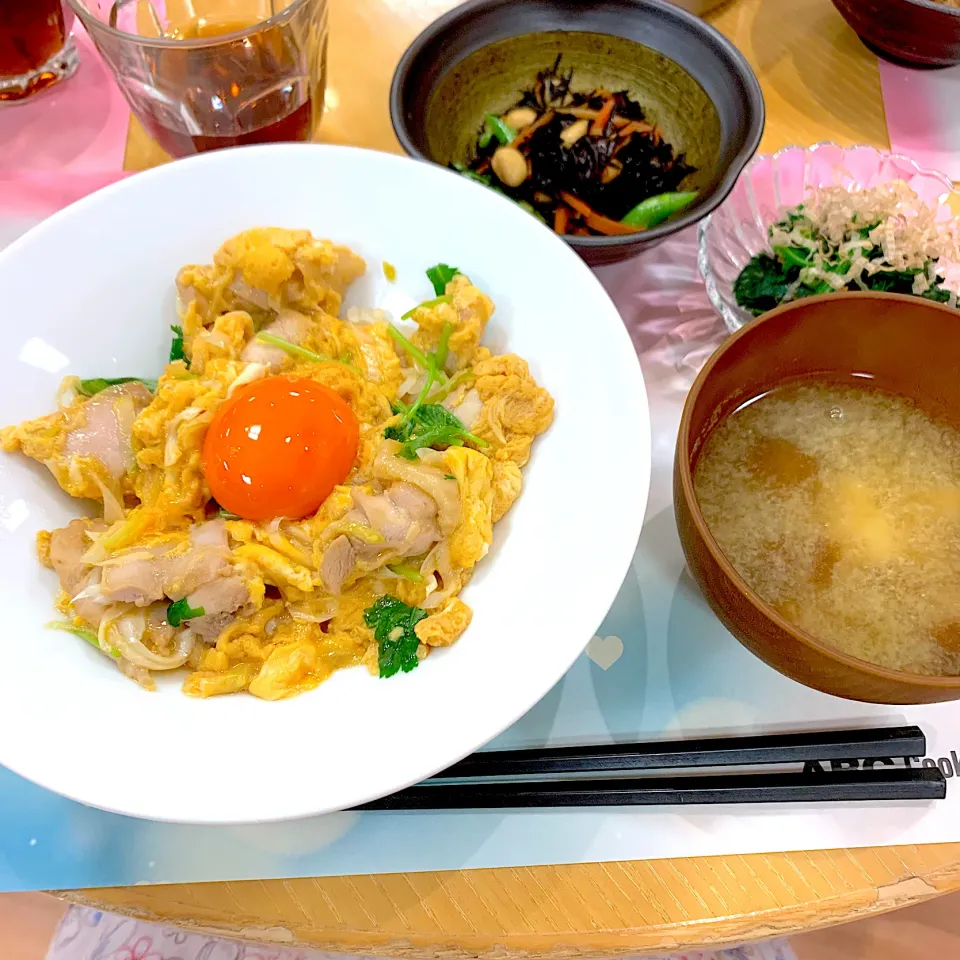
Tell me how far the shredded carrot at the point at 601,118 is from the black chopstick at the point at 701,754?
1.67m

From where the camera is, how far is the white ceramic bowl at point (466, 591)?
1.28 m

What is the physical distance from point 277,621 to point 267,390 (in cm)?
49

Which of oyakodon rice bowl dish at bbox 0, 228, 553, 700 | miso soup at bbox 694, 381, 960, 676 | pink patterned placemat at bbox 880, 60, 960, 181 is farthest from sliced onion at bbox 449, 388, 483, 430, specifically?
pink patterned placemat at bbox 880, 60, 960, 181

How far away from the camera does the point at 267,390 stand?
165cm

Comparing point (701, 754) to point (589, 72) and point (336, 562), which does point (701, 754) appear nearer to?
point (336, 562)

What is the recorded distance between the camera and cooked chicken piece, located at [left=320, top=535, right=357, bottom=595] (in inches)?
58.6

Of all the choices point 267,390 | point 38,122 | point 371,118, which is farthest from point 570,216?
point 38,122

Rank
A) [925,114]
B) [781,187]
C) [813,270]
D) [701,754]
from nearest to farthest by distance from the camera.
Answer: [701,754], [813,270], [781,187], [925,114]

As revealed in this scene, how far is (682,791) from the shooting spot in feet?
5.06

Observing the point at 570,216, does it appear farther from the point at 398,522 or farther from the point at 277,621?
the point at 277,621

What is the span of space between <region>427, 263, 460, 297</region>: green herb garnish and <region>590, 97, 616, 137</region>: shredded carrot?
79cm

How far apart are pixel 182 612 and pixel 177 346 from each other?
0.64 m

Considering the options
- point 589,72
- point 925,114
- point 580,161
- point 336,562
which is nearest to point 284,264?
point 336,562

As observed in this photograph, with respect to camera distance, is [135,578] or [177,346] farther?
[177,346]
